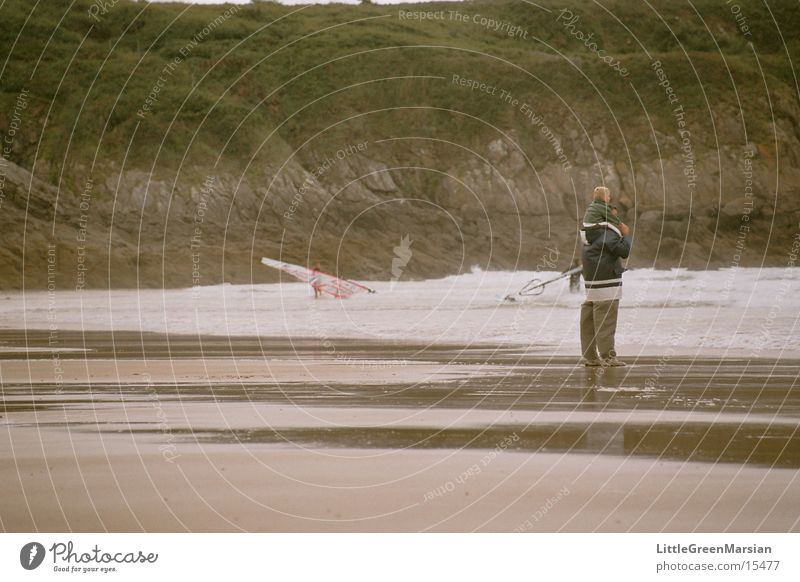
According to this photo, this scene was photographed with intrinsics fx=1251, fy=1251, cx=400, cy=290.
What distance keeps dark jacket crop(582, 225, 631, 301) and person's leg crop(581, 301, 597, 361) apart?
17 cm

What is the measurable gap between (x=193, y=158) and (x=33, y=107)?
9.94 meters

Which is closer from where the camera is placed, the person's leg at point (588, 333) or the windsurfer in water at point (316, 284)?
the person's leg at point (588, 333)

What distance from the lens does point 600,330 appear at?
562 inches

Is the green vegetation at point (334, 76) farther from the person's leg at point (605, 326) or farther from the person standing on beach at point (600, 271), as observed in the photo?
the person's leg at point (605, 326)

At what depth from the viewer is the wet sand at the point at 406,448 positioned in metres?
6.35

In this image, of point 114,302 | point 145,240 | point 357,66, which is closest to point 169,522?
point 114,302

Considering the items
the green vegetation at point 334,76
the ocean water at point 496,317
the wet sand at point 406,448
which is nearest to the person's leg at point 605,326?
the wet sand at point 406,448

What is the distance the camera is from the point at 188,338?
21094 millimetres

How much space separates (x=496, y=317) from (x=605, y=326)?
11.1 meters

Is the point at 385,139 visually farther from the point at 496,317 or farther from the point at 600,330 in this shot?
the point at 600,330

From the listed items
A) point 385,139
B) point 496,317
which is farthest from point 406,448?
point 385,139

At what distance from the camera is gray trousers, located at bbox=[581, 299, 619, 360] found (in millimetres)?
14203

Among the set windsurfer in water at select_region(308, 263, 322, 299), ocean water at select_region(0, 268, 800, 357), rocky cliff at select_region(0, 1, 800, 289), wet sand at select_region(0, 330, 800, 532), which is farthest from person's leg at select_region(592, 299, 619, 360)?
rocky cliff at select_region(0, 1, 800, 289)

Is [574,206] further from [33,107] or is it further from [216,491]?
[216,491]
